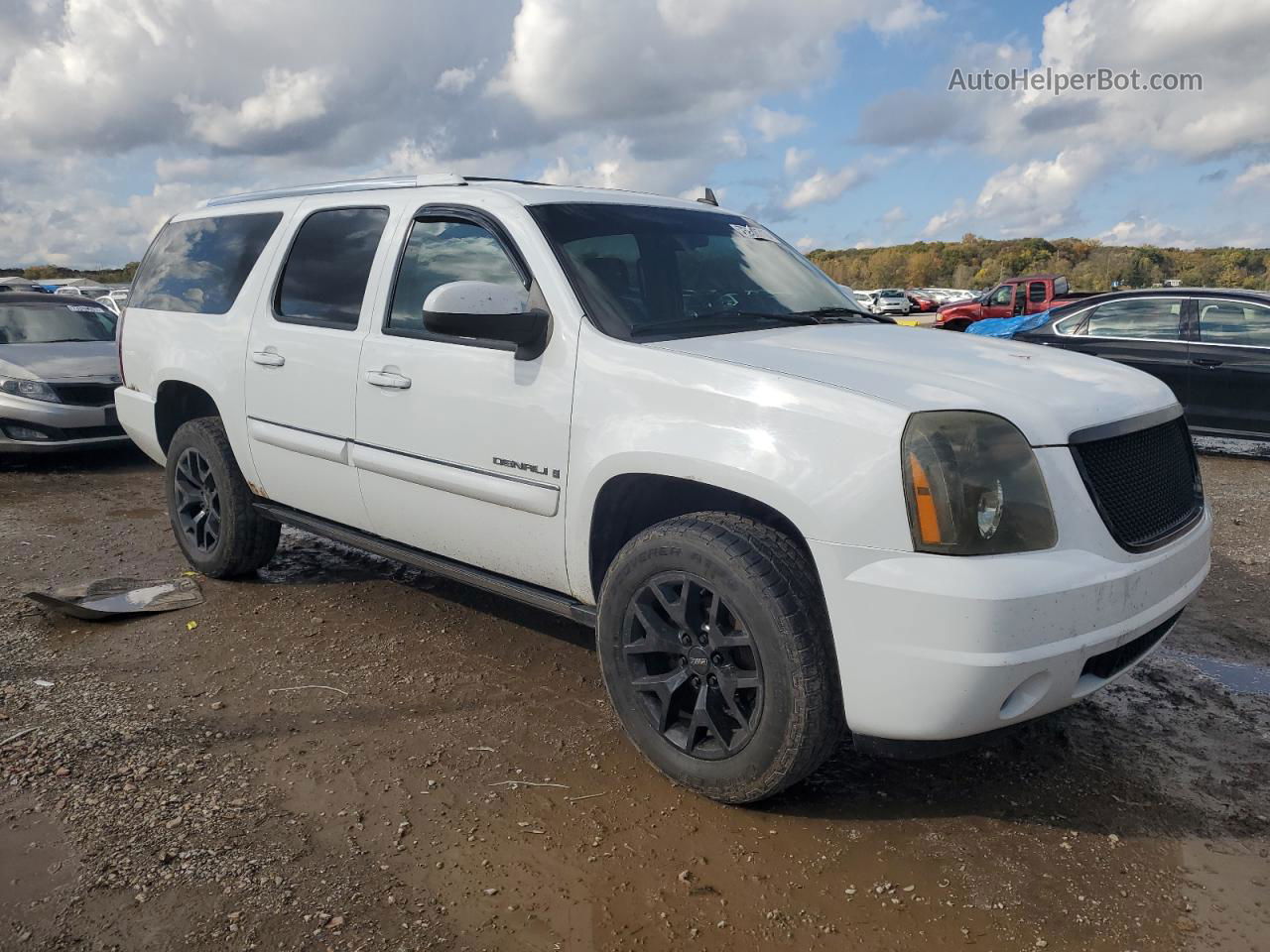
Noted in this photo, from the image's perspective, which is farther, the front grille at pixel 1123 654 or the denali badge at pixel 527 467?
the denali badge at pixel 527 467

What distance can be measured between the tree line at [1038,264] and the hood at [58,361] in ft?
134

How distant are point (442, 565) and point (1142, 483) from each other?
2.39 metres

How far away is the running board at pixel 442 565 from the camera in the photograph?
338 centimetres

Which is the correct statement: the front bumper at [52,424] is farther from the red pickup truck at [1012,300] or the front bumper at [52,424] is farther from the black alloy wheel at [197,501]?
the red pickup truck at [1012,300]

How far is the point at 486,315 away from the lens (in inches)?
123

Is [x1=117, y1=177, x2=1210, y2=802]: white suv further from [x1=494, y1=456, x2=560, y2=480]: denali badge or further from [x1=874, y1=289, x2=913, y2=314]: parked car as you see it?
[x1=874, y1=289, x2=913, y2=314]: parked car

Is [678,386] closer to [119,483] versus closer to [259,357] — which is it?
[259,357]

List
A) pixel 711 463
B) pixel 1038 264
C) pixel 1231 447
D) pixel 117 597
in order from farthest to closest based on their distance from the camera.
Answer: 1. pixel 1038 264
2. pixel 1231 447
3. pixel 117 597
4. pixel 711 463

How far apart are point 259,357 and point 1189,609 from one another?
4.42m

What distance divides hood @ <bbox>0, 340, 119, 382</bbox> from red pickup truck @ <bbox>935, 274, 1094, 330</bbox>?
1716cm

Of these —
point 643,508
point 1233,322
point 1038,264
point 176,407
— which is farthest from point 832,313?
point 1038,264

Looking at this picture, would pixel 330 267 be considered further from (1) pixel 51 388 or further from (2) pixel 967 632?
(1) pixel 51 388

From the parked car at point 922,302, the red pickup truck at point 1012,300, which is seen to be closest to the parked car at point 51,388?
the red pickup truck at point 1012,300

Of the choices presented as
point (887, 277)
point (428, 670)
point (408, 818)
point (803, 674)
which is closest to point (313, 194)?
point (428, 670)
